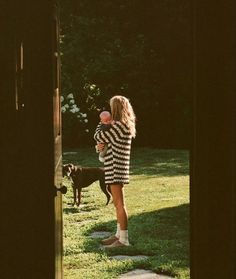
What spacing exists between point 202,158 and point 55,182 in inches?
36.5

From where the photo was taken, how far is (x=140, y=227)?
1065 centimetres

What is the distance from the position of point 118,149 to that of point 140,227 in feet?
6.18

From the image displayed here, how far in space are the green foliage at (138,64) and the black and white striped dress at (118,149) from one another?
18.8 m

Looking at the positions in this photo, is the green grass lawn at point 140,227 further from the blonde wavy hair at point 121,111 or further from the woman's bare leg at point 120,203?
the blonde wavy hair at point 121,111

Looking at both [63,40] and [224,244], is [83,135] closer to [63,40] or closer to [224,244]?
[63,40]

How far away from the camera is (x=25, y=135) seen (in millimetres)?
4117

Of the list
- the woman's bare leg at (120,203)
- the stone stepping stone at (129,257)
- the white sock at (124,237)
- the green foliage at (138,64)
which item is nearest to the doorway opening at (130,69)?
the green foliage at (138,64)

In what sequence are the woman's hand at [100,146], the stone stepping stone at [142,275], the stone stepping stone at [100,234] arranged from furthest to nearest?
the stone stepping stone at [100,234], the woman's hand at [100,146], the stone stepping stone at [142,275]

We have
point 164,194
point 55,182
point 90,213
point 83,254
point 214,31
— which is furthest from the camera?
point 164,194

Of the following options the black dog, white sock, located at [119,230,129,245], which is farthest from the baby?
the black dog

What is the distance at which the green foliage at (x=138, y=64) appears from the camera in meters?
28.5

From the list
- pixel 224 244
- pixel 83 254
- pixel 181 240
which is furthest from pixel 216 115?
pixel 181 240

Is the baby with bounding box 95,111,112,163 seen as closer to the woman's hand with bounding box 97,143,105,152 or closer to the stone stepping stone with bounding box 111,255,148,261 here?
the woman's hand with bounding box 97,143,105,152

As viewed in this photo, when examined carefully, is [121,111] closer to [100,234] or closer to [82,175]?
[100,234]
